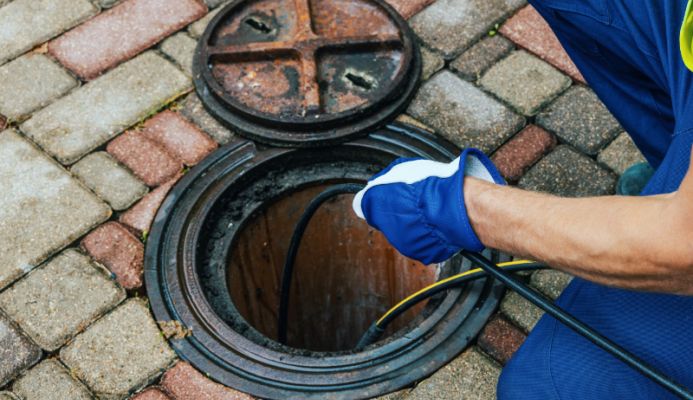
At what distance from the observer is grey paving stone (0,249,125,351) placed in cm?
231

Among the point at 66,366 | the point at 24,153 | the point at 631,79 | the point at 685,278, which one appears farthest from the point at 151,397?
the point at 631,79

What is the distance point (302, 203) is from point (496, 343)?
83cm

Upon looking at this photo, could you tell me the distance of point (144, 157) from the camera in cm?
265

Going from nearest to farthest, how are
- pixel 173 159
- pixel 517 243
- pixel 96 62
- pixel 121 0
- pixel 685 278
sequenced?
pixel 685 278, pixel 517 243, pixel 173 159, pixel 96 62, pixel 121 0

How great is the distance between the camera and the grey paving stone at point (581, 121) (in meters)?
2.66

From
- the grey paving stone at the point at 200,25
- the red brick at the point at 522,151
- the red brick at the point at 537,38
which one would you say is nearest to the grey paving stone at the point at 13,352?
the grey paving stone at the point at 200,25

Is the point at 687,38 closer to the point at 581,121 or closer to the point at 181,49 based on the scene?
the point at 581,121

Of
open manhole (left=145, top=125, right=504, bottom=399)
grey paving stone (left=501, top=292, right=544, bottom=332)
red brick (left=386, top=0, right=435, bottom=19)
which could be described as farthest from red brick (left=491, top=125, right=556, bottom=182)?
red brick (left=386, top=0, right=435, bottom=19)

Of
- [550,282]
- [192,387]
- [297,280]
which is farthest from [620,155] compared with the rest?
[192,387]

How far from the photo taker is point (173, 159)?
2.65 meters

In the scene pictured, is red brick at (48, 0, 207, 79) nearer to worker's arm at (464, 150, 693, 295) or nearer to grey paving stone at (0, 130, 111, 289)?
grey paving stone at (0, 130, 111, 289)

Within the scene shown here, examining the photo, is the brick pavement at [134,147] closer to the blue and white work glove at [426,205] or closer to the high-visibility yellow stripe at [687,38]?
the blue and white work glove at [426,205]

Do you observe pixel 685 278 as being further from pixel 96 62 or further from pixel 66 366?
pixel 96 62

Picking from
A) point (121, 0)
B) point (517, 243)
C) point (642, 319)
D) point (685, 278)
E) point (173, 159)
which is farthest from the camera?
point (121, 0)
